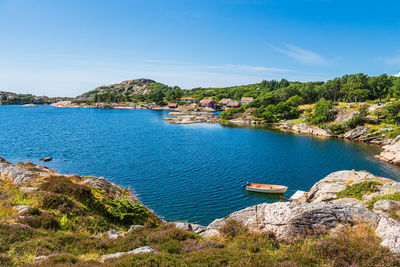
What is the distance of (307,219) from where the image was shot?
12.3 meters

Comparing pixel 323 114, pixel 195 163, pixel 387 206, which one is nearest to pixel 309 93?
pixel 323 114

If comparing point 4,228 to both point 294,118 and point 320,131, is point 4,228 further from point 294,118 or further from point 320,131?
point 294,118

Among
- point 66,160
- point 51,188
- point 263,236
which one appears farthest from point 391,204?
point 66,160

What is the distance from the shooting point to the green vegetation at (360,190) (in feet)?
76.2

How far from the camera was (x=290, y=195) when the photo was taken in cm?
3409

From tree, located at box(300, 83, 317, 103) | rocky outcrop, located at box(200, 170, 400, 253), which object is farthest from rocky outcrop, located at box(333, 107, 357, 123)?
rocky outcrop, located at box(200, 170, 400, 253)

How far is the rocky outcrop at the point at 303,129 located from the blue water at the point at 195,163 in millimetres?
13546

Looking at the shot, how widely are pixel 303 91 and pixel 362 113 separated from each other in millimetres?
59933

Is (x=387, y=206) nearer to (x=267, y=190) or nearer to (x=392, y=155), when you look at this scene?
(x=267, y=190)

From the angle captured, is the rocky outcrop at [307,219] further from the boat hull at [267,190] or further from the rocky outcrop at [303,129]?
the rocky outcrop at [303,129]

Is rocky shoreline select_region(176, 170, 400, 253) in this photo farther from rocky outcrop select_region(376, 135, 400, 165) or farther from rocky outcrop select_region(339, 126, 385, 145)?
rocky outcrop select_region(339, 126, 385, 145)

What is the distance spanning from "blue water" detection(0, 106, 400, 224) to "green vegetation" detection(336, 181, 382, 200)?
33.8 ft

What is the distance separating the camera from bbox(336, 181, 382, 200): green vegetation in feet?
76.2

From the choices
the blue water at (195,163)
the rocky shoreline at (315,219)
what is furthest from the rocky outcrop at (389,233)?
the blue water at (195,163)
